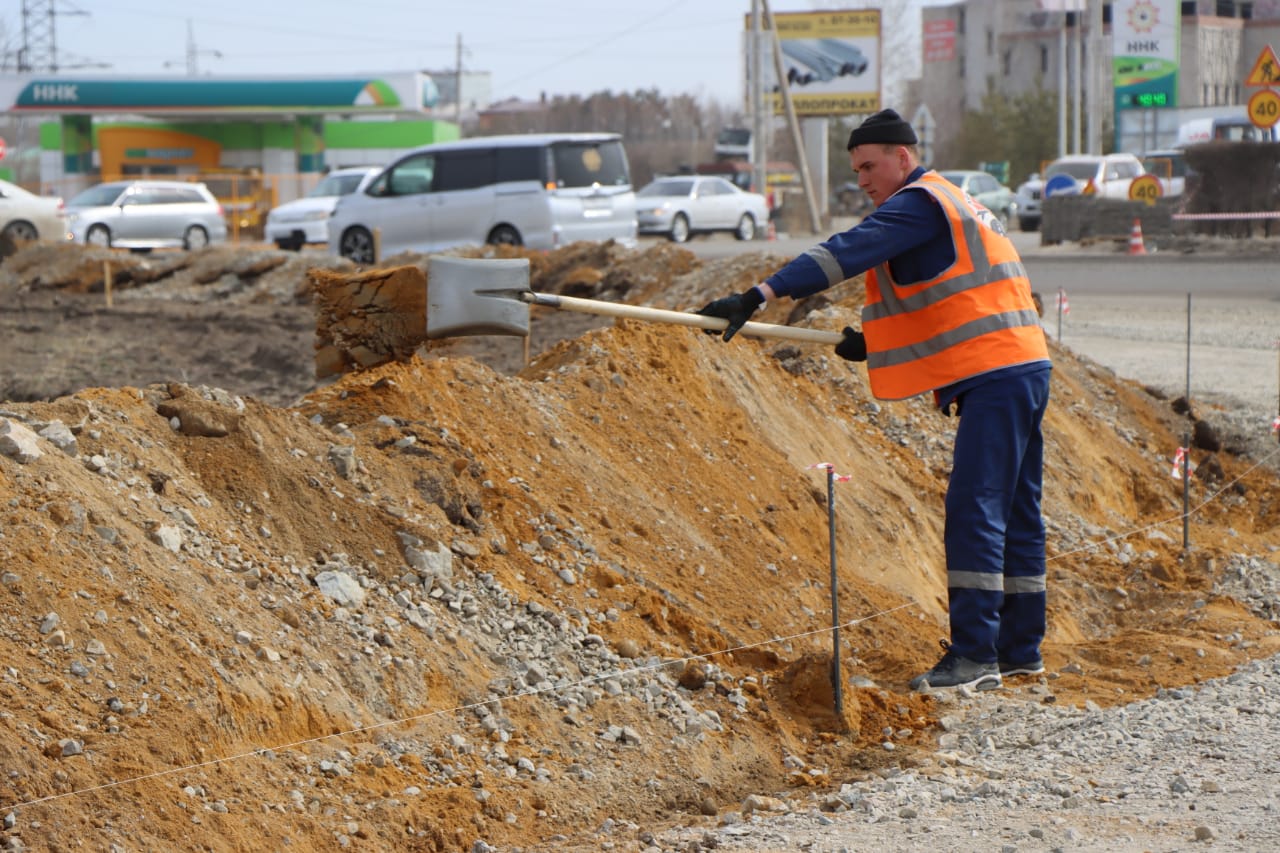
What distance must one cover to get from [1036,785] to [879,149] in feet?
7.27

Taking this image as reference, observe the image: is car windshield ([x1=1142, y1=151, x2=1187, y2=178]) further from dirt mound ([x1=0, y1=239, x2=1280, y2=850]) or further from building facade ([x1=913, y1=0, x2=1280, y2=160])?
dirt mound ([x1=0, y1=239, x2=1280, y2=850])

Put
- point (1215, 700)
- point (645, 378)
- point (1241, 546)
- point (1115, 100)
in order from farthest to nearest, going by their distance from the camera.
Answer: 1. point (1115, 100)
2. point (1241, 546)
3. point (645, 378)
4. point (1215, 700)

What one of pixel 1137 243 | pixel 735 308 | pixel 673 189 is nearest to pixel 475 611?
pixel 735 308

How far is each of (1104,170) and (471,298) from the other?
31690 millimetres

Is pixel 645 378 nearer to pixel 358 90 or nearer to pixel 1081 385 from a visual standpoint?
pixel 1081 385

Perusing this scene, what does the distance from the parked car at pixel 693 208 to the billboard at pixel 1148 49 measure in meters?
25.8

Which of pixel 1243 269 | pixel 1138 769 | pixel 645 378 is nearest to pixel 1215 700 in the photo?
pixel 1138 769

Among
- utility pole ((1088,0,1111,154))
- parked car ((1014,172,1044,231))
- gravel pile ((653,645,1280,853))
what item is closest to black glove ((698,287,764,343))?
gravel pile ((653,645,1280,853))

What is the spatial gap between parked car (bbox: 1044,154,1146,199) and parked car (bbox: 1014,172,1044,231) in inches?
16.6

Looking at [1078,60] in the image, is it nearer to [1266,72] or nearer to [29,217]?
[1266,72]

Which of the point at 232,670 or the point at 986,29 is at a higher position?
the point at 986,29

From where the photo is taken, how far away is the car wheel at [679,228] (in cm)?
3180

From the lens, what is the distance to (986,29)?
290 ft

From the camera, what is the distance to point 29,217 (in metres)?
25.8
